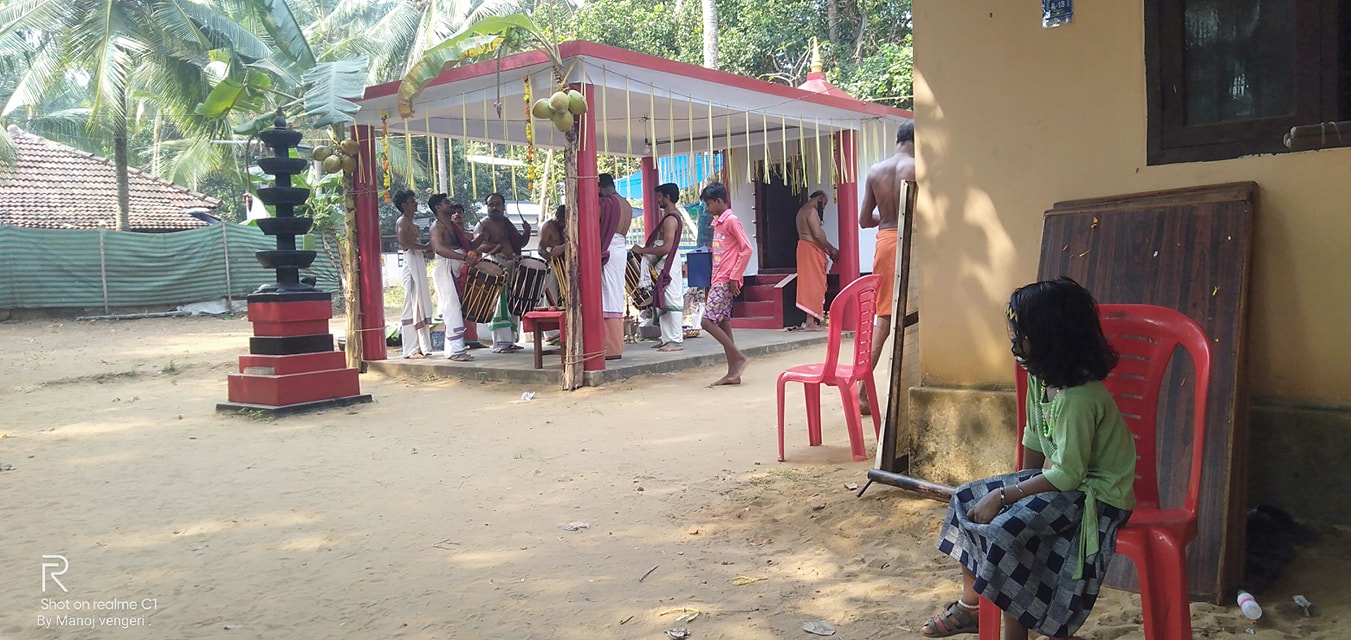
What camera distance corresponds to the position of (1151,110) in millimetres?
3607

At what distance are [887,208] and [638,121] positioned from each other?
643 cm

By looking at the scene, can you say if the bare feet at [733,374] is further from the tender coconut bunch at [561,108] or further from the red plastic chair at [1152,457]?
the red plastic chair at [1152,457]

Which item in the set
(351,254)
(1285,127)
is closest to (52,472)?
(351,254)

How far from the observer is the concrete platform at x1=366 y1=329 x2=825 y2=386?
8.73 m

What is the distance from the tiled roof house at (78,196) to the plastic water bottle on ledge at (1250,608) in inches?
882

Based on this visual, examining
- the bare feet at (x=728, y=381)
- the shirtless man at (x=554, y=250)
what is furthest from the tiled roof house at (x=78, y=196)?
the bare feet at (x=728, y=381)

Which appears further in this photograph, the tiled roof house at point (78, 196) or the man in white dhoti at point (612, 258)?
the tiled roof house at point (78, 196)

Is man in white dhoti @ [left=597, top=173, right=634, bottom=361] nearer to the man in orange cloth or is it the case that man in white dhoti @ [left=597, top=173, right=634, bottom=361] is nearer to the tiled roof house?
the man in orange cloth

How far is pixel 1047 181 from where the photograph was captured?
392cm

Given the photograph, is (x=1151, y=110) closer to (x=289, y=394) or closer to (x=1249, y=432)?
(x=1249, y=432)

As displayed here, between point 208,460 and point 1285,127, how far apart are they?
5.98 metres

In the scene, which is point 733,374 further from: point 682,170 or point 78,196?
point 78,196

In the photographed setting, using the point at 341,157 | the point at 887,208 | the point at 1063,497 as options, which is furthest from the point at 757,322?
the point at 1063,497

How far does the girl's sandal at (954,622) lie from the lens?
9.20 feet
